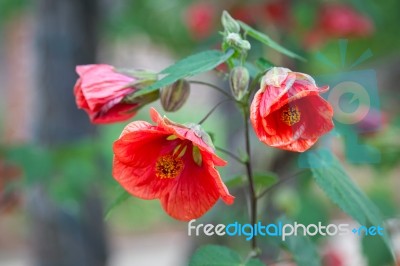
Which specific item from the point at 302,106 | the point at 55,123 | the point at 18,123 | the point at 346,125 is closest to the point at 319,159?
the point at 302,106

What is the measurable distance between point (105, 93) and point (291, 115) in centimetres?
22

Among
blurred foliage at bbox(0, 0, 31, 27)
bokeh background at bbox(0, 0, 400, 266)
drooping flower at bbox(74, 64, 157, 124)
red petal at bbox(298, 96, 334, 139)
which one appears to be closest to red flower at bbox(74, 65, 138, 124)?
drooping flower at bbox(74, 64, 157, 124)

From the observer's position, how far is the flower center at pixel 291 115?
57 centimetres

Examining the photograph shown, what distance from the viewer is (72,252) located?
1.94 meters

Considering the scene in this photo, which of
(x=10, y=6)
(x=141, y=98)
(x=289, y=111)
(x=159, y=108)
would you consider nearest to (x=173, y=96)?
(x=141, y=98)

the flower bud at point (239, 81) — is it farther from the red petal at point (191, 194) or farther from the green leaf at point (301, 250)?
the green leaf at point (301, 250)

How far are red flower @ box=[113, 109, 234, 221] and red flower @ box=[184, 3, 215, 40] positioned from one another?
143 centimetres

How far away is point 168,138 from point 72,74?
A: 1434 mm

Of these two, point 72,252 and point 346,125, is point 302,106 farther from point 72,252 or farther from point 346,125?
point 72,252

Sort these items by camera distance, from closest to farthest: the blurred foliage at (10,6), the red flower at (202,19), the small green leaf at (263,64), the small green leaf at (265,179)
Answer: the small green leaf at (263,64) < the small green leaf at (265,179) < the red flower at (202,19) < the blurred foliage at (10,6)

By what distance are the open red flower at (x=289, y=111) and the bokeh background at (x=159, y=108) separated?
0.40 meters

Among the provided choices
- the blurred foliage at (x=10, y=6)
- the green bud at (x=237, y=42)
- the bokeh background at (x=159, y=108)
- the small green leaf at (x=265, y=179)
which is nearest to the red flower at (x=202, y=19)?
the bokeh background at (x=159, y=108)

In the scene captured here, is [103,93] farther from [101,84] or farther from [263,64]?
[263,64]

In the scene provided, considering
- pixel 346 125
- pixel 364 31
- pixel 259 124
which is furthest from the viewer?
pixel 364 31
